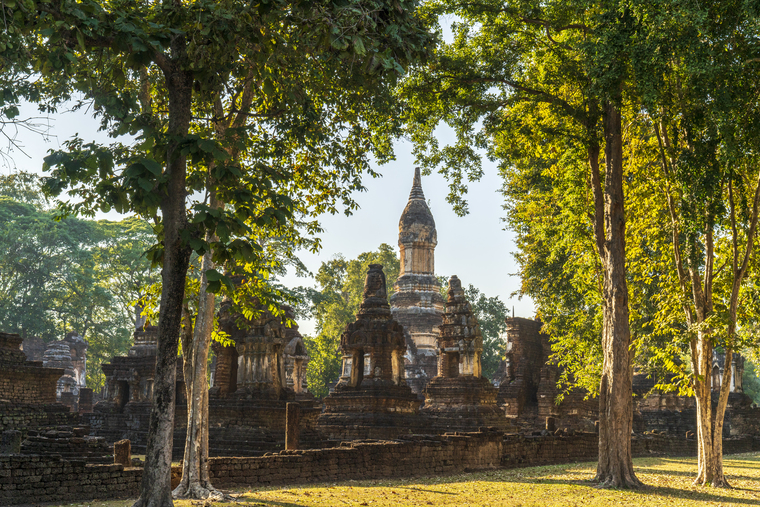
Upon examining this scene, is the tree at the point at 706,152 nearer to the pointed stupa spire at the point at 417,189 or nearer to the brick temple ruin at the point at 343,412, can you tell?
the brick temple ruin at the point at 343,412

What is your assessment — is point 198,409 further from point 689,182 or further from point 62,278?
point 62,278

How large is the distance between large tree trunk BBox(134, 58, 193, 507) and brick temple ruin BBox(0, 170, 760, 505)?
2997mm

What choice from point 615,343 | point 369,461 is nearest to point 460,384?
point 369,461

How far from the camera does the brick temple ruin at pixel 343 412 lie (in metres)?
11.4

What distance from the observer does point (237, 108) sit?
10531mm

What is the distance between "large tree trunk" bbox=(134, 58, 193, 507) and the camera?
693 centimetres

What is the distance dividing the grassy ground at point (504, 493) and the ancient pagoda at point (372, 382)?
666cm

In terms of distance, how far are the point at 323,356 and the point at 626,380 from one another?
26.0m

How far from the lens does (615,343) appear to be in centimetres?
1233

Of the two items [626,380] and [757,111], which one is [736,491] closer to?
[626,380]

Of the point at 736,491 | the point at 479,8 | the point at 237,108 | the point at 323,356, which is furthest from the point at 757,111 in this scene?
the point at 323,356

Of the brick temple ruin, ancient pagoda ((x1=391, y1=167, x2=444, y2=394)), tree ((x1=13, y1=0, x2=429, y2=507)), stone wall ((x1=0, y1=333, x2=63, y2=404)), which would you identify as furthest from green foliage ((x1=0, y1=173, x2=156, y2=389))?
tree ((x1=13, y1=0, x2=429, y2=507))

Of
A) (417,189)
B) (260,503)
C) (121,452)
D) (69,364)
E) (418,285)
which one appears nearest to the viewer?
(260,503)

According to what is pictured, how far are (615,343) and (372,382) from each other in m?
10.2
